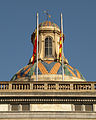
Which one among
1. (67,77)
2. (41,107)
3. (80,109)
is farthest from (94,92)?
(67,77)

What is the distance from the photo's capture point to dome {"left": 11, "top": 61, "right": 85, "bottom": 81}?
69.1 m

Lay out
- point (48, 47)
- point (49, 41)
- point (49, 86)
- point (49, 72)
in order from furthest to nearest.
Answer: point (49, 41)
point (48, 47)
point (49, 72)
point (49, 86)

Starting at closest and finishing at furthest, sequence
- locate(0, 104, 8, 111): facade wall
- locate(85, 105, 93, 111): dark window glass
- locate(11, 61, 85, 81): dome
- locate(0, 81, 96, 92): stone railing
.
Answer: locate(0, 104, 8, 111): facade wall < locate(85, 105, 93, 111): dark window glass < locate(0, 81, 96, 92): stone railing < locate(11, 61, 85, 81): dome

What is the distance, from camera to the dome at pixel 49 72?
6912 centimetres

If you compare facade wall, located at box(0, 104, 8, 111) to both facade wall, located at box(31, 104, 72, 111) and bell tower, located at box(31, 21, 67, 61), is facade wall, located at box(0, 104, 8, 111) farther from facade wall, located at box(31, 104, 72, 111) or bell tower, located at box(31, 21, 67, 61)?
bell tower, located at box(31, 21, 67, 61)

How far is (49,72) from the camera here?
232ft

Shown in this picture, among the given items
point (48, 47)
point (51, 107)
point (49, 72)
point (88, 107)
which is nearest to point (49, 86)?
point (51, 107)

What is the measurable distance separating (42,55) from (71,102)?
158ft

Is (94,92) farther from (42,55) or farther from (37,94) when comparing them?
(42,55)

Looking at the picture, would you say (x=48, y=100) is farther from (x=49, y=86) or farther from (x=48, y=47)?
(x=48, y=47)

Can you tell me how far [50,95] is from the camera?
30.2 m

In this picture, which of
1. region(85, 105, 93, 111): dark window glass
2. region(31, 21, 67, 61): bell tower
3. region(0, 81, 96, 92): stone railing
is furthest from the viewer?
region(31, 21, 67, 61): bell tower

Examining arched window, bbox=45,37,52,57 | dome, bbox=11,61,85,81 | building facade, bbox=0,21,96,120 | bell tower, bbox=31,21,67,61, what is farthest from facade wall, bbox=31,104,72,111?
arched window, bbox=45,37,52,57

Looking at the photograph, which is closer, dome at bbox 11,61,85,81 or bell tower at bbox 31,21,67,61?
dome at bbox 11,61,85,81
